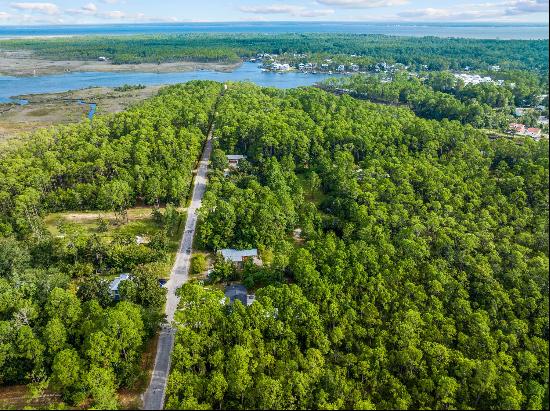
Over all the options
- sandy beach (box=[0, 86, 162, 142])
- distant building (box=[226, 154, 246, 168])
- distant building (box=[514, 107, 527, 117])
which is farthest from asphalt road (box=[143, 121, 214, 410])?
distant building (box=[514, 107, 527, 117])

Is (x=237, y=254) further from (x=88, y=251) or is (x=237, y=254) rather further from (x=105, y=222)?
(x=105, y=222)

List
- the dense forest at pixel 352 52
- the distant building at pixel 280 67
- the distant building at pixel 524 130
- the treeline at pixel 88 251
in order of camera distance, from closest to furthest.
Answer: the treeline at pixel 88 251
the distant building at pixel 524 130
the dense forest at pixel 352 52
the distant building at pixel 280 67

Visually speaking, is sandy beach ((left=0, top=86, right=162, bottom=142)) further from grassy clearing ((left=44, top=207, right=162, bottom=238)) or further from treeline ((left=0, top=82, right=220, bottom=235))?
grassy clearing ((left=44, top=207, right=162, bottom=238))

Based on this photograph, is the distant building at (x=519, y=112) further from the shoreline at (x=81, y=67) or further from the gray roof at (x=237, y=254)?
the shoreline at (x=81, y=67)

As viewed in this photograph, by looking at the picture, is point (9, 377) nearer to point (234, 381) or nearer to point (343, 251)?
point (234, 381)

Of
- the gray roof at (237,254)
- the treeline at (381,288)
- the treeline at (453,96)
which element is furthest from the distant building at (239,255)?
the treeline at (453,96)
